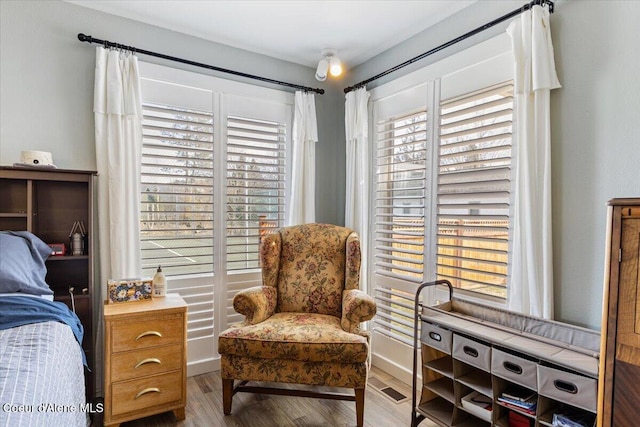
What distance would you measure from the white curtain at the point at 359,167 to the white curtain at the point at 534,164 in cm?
126

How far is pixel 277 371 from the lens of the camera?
2129mm

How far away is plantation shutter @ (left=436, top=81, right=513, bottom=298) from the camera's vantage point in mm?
2023

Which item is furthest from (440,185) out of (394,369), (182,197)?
(182,197)

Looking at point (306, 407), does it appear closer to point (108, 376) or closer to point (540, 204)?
point (108, 376)

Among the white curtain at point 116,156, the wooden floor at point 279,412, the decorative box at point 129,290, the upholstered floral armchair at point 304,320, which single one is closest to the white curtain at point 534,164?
the upholstered floral armchair at point 304,320

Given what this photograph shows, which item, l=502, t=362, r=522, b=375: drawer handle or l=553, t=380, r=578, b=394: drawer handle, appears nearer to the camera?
l=553, t=380, r=578, b=394: drawer handle

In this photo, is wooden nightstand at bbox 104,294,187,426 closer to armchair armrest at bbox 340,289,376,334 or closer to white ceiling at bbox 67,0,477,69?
armchair armrest at bbox 340,289,376,334

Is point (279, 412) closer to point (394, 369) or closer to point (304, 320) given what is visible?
point (304, 320)

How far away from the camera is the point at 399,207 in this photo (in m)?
2.71

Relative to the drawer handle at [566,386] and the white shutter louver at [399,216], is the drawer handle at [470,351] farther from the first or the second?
the white shutter louver at [399,216]

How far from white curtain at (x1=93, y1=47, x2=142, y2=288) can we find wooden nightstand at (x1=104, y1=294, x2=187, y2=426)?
1.21 ft

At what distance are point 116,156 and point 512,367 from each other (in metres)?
2.56

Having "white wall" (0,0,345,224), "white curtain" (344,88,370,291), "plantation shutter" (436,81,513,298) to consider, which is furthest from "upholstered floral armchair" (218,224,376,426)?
"white wall" (0,0,345,224)

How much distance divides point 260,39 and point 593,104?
2241 millimetres
